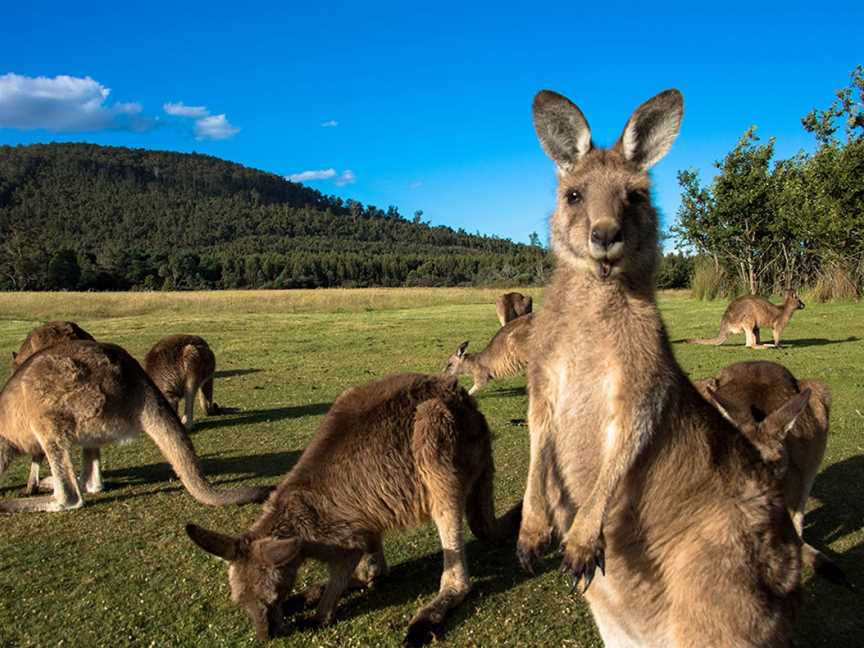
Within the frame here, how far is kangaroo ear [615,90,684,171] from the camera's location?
2426mm

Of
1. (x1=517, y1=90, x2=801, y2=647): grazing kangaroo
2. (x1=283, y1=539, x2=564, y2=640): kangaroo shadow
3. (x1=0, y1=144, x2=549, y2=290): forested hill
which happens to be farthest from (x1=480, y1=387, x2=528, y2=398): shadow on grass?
(x1=0, y1=144, x2=549, y2=290): forested hill

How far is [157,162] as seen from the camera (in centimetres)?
17225

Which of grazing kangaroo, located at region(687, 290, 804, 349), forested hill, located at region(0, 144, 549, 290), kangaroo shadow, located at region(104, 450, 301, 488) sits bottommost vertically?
kangaroo shadow, located at region(104, 450, 301, 488)

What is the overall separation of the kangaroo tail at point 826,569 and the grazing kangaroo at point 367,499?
188 centimetres

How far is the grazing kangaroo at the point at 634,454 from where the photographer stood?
2.18 m

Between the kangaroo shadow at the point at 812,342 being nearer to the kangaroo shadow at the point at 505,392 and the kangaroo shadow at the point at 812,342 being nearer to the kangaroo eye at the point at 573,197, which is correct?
the kangaroo shadow at the point at 505,392

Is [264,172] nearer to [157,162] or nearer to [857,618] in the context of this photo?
[157,162]

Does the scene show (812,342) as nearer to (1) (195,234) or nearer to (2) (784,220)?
(2) (784,220)

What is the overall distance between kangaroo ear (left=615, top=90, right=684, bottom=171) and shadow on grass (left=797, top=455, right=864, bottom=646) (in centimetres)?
241

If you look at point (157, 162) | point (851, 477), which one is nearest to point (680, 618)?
point (851, 477)

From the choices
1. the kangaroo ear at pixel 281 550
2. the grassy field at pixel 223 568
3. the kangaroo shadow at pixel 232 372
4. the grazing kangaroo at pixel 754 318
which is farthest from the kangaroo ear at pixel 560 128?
the grazing kangaroo at pixel 754 318

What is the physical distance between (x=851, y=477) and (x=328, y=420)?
436cm

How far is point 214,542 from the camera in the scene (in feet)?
9.48

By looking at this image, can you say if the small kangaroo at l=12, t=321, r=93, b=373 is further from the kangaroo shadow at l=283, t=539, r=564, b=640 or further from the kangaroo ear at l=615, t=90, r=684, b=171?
the kangaroo ear at l=615, t=90, r=684, b=171
